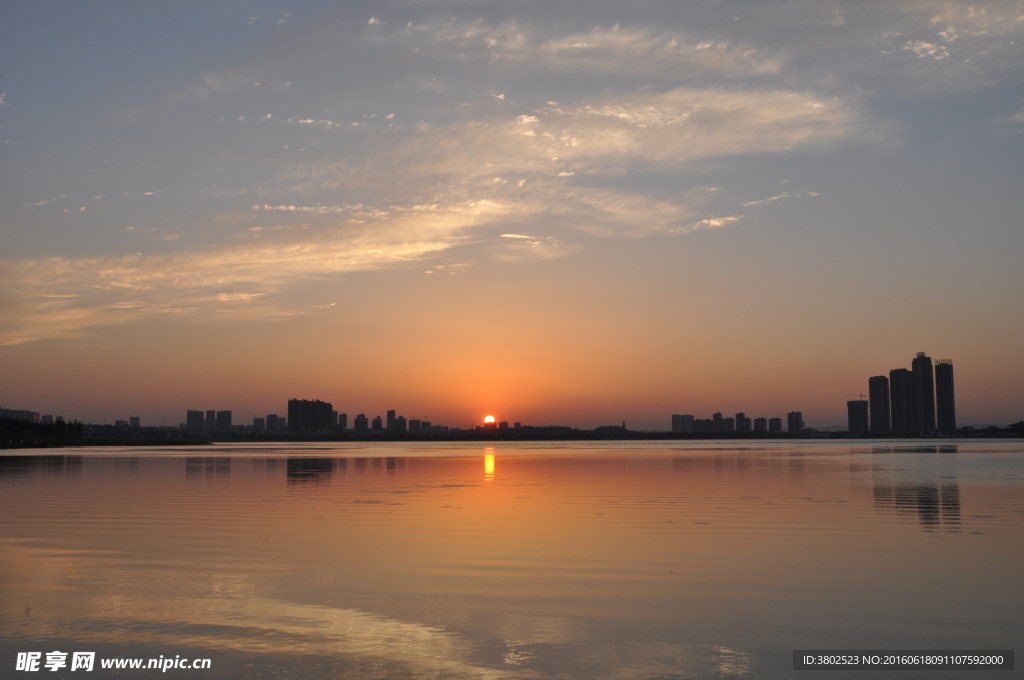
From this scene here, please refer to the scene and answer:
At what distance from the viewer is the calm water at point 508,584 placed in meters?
12.5

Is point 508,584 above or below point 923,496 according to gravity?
above

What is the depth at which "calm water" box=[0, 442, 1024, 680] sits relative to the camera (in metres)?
12.5

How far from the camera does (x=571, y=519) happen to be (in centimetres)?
3036

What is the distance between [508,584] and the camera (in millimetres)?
17906

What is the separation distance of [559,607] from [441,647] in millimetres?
3558

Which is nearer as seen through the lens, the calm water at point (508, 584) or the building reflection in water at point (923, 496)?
the calm water at point (508, 584)

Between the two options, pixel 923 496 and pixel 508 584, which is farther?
pixel 923 496

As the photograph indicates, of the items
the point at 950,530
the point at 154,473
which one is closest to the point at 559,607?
the point at 950,530

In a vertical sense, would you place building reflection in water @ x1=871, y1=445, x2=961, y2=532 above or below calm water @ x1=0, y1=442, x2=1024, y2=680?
below

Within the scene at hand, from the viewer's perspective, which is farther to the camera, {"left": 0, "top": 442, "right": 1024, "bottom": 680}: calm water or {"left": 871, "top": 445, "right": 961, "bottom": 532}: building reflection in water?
{"left": 871, "top": 445, "right": 961, "bottom": 532}: building reflection in water

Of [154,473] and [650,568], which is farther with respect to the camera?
[154,473]

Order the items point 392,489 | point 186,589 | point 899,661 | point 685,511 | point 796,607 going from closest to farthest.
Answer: point 899,661 < point 796,607 < point 186,589 < point 685,511 < point 392,489

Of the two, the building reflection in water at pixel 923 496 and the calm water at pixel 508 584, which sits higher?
the calm water at pixel 508 584

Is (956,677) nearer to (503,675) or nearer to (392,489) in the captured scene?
(503,675)
